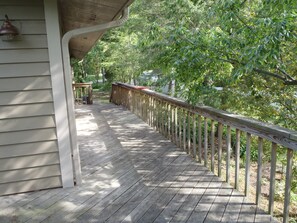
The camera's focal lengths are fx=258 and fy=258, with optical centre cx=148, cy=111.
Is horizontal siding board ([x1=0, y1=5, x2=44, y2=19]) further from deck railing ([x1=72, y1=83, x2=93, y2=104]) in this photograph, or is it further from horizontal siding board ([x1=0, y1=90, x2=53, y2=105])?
deck railing ([x1=72, y1=83, x2=93, y2=104])

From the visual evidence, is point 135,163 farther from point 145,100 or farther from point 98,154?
point 145,100

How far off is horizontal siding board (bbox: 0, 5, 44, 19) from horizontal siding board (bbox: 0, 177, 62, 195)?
5.36 ft

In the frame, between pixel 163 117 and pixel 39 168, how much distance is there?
2.69 meters

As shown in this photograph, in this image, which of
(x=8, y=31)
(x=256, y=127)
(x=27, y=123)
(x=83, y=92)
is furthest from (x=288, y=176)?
(x=83, y=92)

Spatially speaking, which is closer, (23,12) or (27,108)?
(23,12)

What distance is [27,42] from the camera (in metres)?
2.47

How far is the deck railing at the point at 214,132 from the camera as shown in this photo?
2.13m

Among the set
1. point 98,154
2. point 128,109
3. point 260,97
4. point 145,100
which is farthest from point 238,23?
point 128,109

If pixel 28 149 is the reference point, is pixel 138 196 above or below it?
below

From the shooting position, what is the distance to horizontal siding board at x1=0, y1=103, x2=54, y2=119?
2539mm

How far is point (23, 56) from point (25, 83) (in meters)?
0.26

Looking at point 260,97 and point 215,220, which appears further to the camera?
point 260,97

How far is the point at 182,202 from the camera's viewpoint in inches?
A: 99.8

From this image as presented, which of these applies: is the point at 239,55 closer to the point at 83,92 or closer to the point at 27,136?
the point at 27,136
